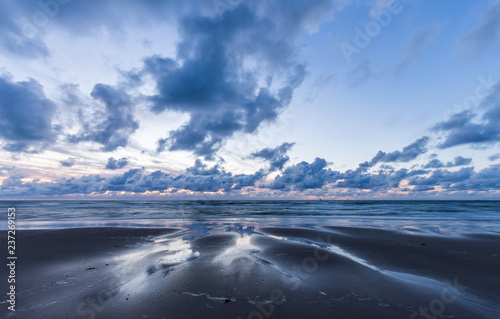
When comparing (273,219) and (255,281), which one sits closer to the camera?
(255,281)

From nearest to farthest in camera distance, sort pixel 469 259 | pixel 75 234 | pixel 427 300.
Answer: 1. pixel 427 300
2. pixel 469 259
3. pixel 75 234

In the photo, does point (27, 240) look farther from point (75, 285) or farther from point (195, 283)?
point (195, 283)

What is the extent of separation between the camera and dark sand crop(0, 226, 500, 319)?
3967 millimetres

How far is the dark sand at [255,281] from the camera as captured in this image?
3967 mm

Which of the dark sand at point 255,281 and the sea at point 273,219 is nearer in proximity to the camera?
A: the dark sand at point 255,281

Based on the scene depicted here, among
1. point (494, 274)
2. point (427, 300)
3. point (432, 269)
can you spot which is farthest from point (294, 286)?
point (494, 274)

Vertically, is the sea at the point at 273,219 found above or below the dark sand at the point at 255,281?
below

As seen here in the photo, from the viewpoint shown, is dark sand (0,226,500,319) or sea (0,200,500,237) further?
sea (0,200,500,237)

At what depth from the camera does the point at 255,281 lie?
205 inches

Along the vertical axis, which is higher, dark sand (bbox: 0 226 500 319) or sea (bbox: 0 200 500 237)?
dark sand (bbox: 0 226 500 319)

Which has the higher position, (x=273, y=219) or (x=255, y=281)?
(x=255, y=281)

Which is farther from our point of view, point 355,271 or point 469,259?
point 469,259

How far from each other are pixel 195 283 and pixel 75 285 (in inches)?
109

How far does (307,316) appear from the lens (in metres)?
3.70
